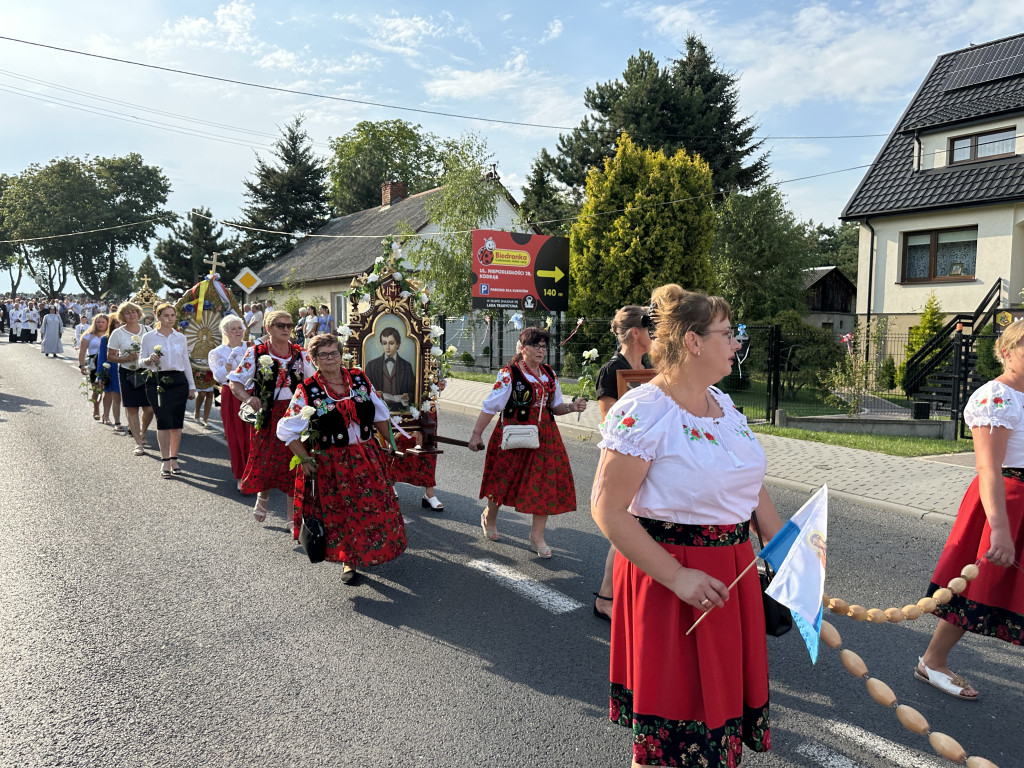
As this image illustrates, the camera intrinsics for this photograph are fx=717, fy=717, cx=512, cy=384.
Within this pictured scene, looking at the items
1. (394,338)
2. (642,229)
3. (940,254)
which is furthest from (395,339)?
(940,254)

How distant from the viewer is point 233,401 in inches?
313

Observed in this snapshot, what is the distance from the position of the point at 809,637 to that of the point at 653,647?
49 cm

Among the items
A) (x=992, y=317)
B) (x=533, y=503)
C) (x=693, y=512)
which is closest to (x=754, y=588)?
(x=693, y=512)

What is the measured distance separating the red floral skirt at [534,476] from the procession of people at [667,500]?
0.04 ft

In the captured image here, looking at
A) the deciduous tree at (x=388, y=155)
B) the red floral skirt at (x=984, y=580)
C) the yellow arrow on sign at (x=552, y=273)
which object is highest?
the deciduous tree at (x=388, y=155)

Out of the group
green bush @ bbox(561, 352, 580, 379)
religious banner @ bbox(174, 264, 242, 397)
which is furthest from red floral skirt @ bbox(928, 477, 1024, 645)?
green bush @ bbox(561, 352, 580, 379)

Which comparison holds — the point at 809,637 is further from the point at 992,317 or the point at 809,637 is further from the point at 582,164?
the point at 582,164

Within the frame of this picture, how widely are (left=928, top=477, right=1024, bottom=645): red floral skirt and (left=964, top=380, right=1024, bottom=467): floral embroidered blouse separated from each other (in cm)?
16

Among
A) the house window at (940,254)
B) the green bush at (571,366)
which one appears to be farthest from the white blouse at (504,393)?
the house window at (940,254)

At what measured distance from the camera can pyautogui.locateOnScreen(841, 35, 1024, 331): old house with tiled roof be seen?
63.6 ft

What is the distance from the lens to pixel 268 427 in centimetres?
675

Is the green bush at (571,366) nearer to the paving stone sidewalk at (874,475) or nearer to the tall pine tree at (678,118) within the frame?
the paving stone sidewalk at (874,475)

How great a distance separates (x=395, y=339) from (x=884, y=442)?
27.2ft

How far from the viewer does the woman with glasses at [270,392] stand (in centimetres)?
655
